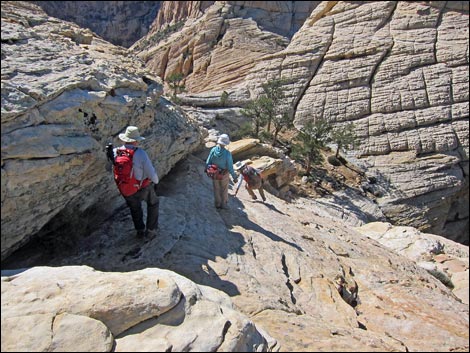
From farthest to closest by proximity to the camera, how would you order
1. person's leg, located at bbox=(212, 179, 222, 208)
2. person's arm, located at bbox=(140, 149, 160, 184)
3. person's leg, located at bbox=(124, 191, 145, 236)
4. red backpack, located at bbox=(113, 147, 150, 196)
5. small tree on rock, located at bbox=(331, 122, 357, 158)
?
small tree on rock, located at bbox=(331, 122, 357, 158) < person's leg, located at bbox=(212, 179, 222, 208) < person's leg, located at bbox=(124, 191, 145, 236) < person's arm, located at bbox=(140, 149, 160, 184) < red backpack, located at bbox=(113, 147, 150, 196)

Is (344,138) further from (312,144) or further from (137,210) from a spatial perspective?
(137,210)

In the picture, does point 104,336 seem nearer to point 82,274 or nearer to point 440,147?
point 82,274

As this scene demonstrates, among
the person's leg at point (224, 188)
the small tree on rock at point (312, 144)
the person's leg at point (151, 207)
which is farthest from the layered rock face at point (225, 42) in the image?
the person's leg at point (151, 207)

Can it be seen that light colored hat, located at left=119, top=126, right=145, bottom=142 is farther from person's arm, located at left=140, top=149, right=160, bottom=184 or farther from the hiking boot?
the hiking boot

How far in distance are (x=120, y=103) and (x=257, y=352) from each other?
4831 millimetres

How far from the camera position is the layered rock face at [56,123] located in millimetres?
5359

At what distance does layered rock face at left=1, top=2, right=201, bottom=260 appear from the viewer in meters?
5.36

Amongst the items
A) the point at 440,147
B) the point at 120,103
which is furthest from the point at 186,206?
the point at 440,147

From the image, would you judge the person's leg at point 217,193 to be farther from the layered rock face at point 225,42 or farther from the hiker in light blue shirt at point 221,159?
the layered rock face at point 225,42

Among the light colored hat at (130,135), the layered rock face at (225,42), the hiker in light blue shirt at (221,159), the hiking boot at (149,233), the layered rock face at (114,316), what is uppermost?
the layered rock face at (225,42)

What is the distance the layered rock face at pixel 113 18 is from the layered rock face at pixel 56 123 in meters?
85.3

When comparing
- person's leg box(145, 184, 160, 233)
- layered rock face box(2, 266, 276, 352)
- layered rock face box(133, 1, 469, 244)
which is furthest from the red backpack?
layered rock face box(133, 1, 469, 244)

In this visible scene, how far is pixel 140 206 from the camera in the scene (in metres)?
6.71

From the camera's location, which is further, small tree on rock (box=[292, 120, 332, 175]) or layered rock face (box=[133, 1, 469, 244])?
layered rock face (box=[133, 1, 469, 244])
